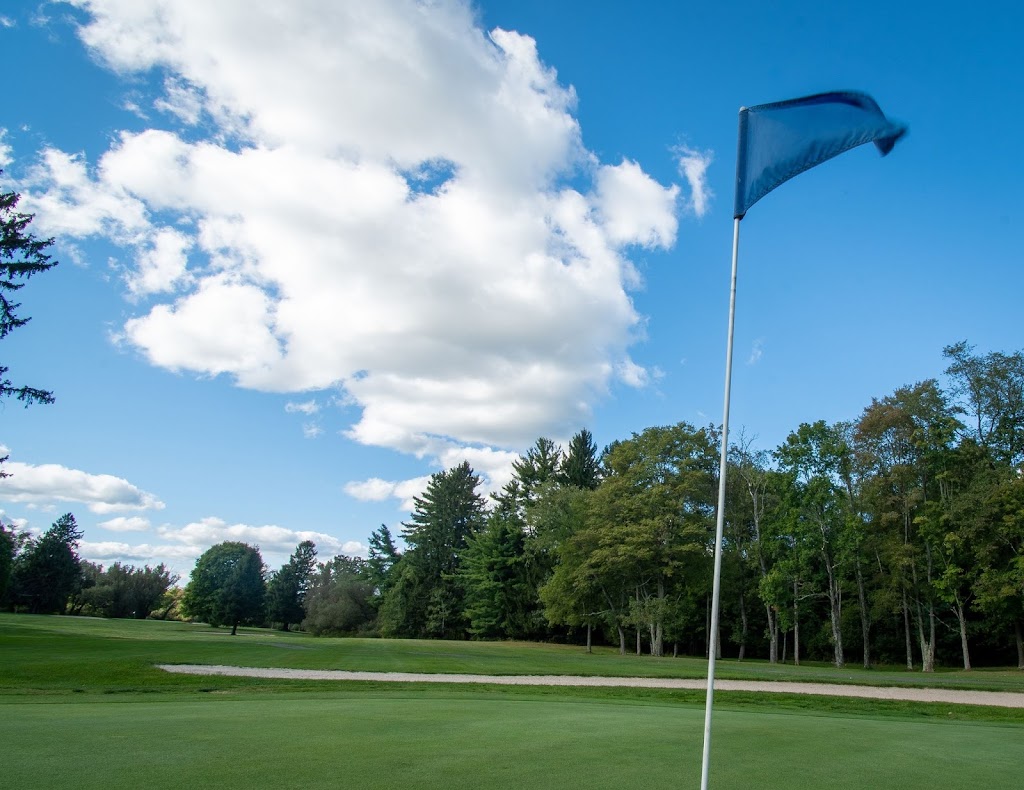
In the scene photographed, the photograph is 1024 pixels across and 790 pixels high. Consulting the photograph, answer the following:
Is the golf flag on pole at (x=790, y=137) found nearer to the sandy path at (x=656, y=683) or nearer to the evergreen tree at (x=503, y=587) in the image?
the sandy path at (x=656, y=683)

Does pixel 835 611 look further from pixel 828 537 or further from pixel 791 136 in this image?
pixel 791 136

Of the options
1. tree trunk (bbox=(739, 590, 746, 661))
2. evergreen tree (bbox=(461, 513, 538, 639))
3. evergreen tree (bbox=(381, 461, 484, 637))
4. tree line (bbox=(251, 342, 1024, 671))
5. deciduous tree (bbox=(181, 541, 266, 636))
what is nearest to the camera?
tree line (bbox=(251, 342, 1024, 671))

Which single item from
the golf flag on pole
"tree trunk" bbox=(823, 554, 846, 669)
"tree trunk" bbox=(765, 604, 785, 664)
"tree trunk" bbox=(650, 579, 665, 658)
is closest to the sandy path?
the golf flag on pole

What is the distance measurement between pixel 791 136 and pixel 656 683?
860 inches

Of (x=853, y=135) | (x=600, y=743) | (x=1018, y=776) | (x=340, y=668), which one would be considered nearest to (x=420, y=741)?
(x=600, y=743)

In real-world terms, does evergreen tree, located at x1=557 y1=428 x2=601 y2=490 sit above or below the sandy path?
above

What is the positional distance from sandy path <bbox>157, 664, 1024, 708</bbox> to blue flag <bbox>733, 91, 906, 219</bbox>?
18.4 metres

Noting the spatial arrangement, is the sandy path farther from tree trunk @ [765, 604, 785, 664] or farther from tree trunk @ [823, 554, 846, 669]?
tree trunk @ [765, 604, 785, 664]

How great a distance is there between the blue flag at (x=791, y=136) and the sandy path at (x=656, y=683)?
18.4 meters

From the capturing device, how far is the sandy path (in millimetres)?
21312

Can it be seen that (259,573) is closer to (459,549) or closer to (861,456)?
(459,549)

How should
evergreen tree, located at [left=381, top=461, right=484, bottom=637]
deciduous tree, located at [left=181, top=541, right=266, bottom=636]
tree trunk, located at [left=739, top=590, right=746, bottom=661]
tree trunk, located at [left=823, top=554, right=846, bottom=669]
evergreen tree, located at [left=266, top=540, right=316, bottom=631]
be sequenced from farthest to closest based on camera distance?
evergreen tree, located at [left=266, top=540, right=316, bottom=631] < evergreen tree, located at [left=381, top=461, right=484, bottom=637] < deciduous tree, located at [left=181, top=541, right=266, bottom=636] < tree trunk, located at [left=739, top=590, right=746, bottom=661] < tree trunk, located at [left=823, top=554, right=846, bottom=669]

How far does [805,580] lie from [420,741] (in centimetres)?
4581

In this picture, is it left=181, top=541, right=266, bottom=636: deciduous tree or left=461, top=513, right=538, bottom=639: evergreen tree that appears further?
left=181, top=541, right=266, bottom=636: deciduous tree
